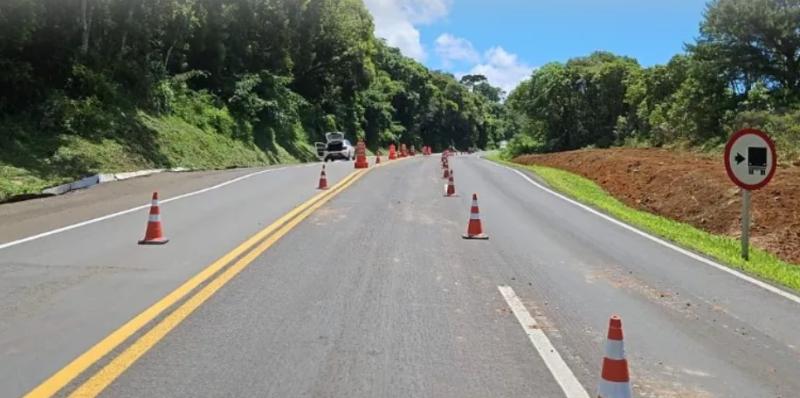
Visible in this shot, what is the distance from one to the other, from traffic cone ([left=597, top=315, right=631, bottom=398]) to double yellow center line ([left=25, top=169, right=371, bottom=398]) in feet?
10.4

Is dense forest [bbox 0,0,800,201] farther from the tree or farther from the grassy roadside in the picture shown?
the grassy roadside

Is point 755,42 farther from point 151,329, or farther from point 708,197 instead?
point 151,329

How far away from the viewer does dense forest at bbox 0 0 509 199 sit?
23.6 metres

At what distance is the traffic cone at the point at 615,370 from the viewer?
438 centimetres

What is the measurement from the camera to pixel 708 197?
59.7 ft

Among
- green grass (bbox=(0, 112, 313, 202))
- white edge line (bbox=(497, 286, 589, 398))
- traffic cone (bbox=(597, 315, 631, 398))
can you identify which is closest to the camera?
traffic cone (bbox=(597, 315, 631, 398))

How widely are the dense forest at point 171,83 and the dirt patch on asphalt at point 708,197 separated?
16024 mm

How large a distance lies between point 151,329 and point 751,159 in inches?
361

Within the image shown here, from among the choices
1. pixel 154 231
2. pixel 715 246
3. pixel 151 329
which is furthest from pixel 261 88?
pixel 151 329

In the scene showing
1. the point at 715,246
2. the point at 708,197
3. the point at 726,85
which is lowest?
the point at 715,246

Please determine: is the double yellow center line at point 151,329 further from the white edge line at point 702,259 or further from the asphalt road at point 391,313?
the white edge line at point 702,259

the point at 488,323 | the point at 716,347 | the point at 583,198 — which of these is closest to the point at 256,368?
the point at 488,323

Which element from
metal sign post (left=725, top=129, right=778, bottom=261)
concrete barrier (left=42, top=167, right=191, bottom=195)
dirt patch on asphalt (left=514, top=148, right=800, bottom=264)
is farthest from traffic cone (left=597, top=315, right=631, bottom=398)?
concrete barrier (left=42, top=167, right=191, bottom=195)

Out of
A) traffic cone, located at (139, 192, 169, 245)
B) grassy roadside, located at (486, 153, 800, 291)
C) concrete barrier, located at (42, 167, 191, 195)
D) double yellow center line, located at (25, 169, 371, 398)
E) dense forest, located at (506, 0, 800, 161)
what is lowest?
grassy roadside, located at (486, 153, 800, 291)
